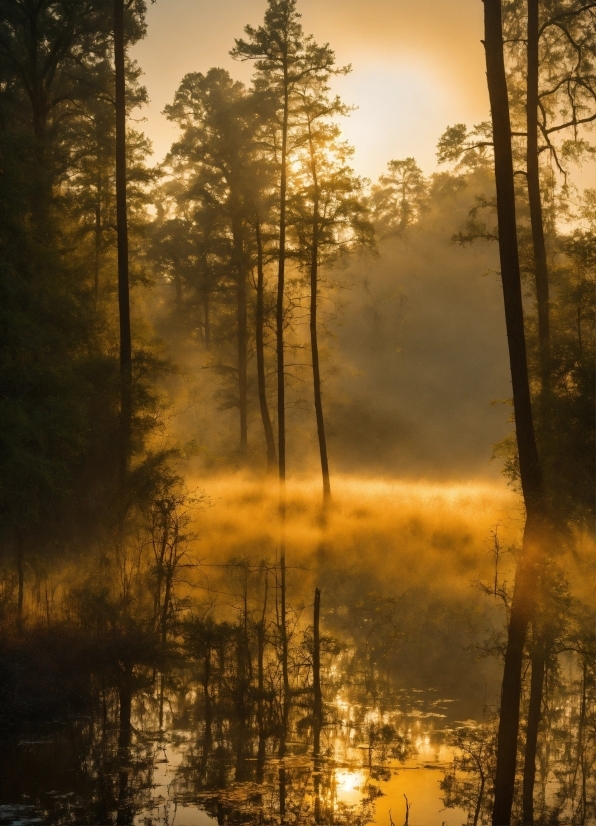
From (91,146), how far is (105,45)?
117 inches

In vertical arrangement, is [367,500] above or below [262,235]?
below

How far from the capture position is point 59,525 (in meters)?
18.0

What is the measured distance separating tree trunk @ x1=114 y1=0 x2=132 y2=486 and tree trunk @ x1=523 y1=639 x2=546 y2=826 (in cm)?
989

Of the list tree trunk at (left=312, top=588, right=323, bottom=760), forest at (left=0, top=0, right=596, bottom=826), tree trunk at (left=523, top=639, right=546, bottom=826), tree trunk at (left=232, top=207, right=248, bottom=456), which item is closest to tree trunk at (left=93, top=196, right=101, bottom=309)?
forest at (left=0, top=0, right=596, bottom=826)

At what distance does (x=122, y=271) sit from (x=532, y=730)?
13728mm

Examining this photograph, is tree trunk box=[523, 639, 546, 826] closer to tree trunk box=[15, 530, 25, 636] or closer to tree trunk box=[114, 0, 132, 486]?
tree trunk box=[15, 530, 25, 636]

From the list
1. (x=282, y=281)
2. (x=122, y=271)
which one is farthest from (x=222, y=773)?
(x=282, y=281)

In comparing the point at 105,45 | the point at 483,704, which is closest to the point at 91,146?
the point at 105,45

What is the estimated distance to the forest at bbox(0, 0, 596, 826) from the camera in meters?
9.83

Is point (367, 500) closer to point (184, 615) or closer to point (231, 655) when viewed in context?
point (184, 615)

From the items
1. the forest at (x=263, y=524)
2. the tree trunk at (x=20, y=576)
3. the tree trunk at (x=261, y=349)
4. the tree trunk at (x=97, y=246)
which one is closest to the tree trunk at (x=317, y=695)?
the forest at (x=263, y=524)

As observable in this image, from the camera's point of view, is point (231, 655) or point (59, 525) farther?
point (59, 525)

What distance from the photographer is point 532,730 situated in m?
10.9

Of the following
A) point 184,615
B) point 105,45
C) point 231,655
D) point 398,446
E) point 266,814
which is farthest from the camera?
point 398,446
